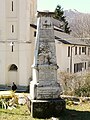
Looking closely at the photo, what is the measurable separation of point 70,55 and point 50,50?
1146 inches

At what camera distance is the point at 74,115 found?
13.0 metres

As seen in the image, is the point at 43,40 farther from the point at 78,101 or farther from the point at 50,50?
the point at 78,101

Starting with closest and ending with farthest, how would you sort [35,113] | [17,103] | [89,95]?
[35,113], [17,103], [89,95]

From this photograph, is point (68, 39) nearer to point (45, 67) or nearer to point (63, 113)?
point (45, 67)

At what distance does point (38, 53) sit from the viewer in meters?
13.6

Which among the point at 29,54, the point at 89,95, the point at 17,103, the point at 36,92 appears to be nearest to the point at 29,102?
the point at 36,92

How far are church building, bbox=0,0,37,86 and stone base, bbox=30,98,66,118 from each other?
964 inches

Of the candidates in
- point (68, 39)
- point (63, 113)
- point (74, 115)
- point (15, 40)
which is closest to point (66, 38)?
point (68, 39)

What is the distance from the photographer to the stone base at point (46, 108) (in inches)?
507

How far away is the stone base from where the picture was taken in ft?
42.3

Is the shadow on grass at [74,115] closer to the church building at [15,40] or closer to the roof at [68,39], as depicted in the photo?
the church building at [15,40]

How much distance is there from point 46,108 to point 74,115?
1125 mm

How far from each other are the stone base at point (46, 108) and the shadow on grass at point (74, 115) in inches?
11.9

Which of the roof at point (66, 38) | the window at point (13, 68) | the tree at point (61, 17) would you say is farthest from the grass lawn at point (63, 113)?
the tree at point (61, 17)
